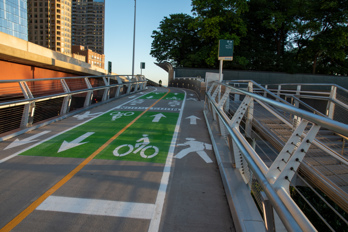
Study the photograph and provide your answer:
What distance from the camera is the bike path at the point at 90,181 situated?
4.03 m

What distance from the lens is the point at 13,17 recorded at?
80.6 metres

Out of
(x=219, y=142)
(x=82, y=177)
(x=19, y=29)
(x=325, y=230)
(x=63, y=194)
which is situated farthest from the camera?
(x=19, y=29)

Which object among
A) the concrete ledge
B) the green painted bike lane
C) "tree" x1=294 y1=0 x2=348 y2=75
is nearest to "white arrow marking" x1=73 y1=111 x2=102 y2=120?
the green painted bike lane

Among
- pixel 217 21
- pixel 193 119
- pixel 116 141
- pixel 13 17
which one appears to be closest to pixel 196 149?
pixel 116 141

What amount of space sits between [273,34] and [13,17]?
70788 millimetres

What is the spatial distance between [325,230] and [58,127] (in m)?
9.77

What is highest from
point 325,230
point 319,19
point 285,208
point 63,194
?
point 319,19

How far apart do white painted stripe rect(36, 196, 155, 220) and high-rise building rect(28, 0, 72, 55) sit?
536ft

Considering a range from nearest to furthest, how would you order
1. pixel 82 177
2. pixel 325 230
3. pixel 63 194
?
pixel 63 194 < pixel 82 177 < pixel 325 230

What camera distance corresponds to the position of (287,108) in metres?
2.89

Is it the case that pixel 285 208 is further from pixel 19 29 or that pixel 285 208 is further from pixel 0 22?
pixel 19 29

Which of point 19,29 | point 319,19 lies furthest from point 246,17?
point 19,29

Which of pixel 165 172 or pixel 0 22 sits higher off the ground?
pixel 0 22

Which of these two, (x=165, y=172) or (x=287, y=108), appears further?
(x=165, y=172)
